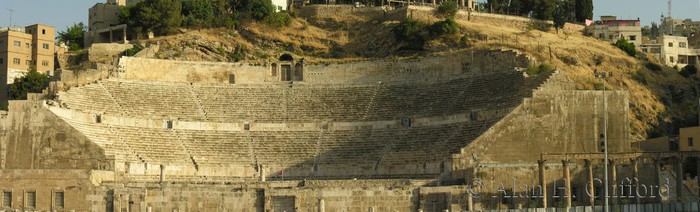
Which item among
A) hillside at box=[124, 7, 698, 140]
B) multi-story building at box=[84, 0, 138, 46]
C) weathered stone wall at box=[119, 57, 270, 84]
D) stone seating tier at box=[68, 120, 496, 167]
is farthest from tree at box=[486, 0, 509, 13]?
stone seating tier at box=[68, 120, 496, 167]

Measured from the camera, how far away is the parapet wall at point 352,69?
7762 centimetres

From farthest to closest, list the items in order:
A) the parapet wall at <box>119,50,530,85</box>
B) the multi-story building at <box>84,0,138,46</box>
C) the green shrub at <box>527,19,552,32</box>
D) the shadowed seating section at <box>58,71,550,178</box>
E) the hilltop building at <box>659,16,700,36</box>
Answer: the hilltop building at <box>659,16,700,36</box>, the green shrub at <box>527,19,552,32</box>, the multi-story building at <box>84,0,138,46</box>, the parapet wall at <box>119,50,530,85</box>, the shadowed seating section at <box>58,71,550,178</box>

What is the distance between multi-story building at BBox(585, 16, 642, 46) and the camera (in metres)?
107

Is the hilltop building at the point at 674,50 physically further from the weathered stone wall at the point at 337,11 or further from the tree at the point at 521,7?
the weathered stone wall at the point at 337,11

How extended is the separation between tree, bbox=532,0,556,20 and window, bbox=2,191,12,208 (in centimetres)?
5673

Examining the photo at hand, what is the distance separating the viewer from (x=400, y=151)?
70.2m

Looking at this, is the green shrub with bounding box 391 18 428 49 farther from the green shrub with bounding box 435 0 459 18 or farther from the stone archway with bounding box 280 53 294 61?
the stone archway with bounding box 280 53 294 61

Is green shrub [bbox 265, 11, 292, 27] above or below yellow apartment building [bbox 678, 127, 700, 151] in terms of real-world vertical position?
above

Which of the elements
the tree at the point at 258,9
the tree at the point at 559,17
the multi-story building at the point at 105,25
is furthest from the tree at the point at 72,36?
the tree at the point at 559,17

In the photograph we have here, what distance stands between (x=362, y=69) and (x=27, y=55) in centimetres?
3163

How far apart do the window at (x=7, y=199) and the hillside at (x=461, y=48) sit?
24.6m

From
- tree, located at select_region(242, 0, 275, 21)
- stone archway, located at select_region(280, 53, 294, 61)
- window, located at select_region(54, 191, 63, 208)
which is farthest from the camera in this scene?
tree, located at select_region(242, 0, 275, 21)

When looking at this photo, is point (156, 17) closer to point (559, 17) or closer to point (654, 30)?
point (559, 17)

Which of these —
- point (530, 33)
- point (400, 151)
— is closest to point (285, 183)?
point (400, 151)
